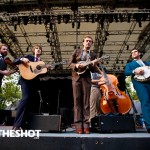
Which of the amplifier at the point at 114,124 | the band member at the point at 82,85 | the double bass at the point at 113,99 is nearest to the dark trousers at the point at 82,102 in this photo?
the band member at the point at 82,85

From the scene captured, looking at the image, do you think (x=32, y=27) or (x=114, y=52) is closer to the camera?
(x=32, y=27)

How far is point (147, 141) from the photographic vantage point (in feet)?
8.86

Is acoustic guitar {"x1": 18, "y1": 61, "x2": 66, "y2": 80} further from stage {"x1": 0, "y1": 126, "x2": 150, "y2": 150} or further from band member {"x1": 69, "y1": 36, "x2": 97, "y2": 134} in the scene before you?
stage {"x1": 0, "y1": 126, "x2": 150, "y2": 150}

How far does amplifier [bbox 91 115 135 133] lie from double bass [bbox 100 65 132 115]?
65 centimetres

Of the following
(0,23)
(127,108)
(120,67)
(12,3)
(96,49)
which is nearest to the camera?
(127,108)

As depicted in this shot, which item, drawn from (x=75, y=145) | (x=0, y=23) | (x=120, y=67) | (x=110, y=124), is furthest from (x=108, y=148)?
(x=120, y=67)

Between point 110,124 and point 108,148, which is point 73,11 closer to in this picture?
point 110,124

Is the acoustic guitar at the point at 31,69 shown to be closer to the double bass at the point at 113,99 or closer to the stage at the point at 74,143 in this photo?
the double bass at the point at 113,99

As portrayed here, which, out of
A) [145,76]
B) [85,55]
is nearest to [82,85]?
[85,55]

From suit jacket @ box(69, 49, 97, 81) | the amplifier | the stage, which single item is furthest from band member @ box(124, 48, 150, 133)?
the stage

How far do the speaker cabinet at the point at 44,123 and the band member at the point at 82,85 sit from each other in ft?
1.07

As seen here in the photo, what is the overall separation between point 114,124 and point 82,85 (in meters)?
0.75

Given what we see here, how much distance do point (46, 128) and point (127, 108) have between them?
1738 millimetres

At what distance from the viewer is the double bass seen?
14.3 feet
